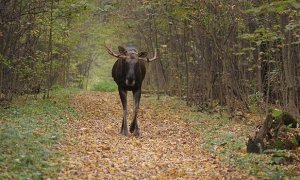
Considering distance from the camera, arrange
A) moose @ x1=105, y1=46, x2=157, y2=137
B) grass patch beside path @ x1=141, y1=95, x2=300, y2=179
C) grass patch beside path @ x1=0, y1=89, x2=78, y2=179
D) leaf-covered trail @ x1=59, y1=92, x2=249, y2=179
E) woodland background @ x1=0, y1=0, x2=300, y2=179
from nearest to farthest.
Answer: grass patch beside path @ x1=0, y1=89, x2=78, y2=179 → grass patch beside path @ x1=141, y1=95, x2=300, y2=179 → leaf-covered trail @ x1=59, y1=92, x2=249, y2=179 → woodland background @ x1=0, y1=0, x2=300, y2=179 → moose @ x1=105, y1=46, x2=157, y2=137

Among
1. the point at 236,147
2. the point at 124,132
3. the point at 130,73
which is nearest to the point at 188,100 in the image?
the point at 124,132

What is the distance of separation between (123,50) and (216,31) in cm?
483

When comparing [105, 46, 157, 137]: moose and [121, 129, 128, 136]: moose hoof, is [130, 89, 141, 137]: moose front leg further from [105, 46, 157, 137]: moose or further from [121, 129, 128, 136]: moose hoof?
[121, 129, 128, 136]: moose hoof

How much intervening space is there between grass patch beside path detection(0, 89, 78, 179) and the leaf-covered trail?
29cm

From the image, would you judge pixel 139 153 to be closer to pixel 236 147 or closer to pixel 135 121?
pixel 236 147

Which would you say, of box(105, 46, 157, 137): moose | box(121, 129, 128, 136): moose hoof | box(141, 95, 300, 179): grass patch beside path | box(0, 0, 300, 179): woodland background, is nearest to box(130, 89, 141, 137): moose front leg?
box(105, 46, 157, 137): moose

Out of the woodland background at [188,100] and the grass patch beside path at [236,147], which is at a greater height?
the woodland background at [188,100]

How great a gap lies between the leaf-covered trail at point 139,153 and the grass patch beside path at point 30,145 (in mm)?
294

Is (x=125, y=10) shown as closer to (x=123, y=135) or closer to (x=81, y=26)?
(x=81, y=26)

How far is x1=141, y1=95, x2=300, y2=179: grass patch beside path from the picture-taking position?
8.07m

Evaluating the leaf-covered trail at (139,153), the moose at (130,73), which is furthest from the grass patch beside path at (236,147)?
the moose at (130,73)

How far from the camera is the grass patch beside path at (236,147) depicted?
807cm

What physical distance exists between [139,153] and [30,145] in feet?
8.41

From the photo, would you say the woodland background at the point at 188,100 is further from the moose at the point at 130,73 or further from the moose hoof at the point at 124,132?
the moose at the point at 130,73
